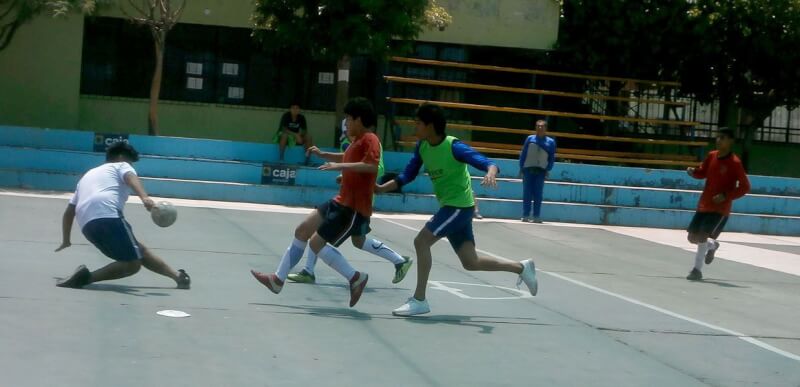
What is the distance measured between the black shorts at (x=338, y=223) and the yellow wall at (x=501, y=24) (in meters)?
16.4

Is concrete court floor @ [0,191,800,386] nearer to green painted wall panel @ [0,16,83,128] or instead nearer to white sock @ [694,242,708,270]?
white sock @ [694,242,708,270]

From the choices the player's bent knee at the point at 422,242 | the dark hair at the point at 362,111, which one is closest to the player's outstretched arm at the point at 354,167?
the dark hair at the point at 362,111

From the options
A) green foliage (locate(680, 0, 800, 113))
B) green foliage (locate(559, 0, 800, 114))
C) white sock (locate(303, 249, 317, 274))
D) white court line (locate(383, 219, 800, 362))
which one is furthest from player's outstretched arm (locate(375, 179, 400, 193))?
green foliage (locate(680, 0, 800, 113))

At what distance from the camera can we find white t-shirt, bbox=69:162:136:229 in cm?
955

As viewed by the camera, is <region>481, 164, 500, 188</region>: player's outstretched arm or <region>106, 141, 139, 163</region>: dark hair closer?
<region>481, 164, 500, 188</region>: player's outstretched arm

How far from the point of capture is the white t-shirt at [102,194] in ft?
31.3

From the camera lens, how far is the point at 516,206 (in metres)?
21.3

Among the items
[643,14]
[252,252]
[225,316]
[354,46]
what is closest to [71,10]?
[354,46]

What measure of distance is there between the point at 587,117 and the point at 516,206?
4546 mm

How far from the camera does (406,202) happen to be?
68.9 ft

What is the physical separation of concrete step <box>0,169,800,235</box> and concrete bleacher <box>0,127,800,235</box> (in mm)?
17

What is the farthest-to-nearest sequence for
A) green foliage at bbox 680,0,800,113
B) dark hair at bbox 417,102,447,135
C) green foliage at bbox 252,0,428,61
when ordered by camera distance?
green foliage at bbox 680,0,800,113, green foliage at bbox 252,0,428,61, dark hair at bbox 417,102,447,135

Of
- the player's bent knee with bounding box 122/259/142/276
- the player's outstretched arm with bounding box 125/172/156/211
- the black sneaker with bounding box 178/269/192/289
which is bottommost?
the black sneaker with bounding box 178/269/192/289

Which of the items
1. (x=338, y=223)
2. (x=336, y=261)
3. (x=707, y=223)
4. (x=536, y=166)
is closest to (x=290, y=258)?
(x=336, y=261)
